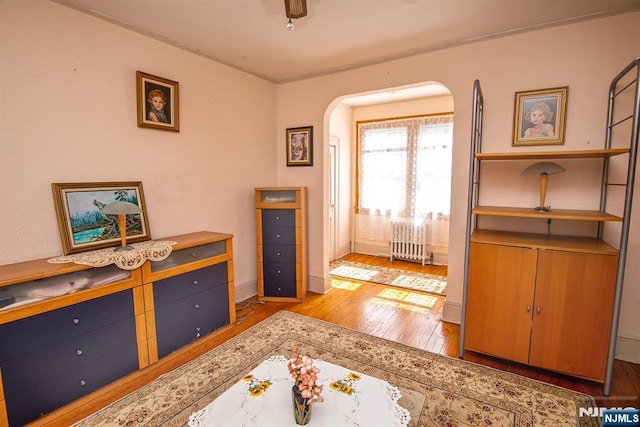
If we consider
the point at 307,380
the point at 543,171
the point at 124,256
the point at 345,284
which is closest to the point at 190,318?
the point at 124,256

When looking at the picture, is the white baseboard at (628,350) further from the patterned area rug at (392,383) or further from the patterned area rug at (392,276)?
the patterned area rug at (392,276)

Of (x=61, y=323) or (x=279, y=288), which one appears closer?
(x=61, y=323)

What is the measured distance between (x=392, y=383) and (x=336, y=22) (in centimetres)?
285

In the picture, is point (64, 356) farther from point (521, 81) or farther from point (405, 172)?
point (405, 172)

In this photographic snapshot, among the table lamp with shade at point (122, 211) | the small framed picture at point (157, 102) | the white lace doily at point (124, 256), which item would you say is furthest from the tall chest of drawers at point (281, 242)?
the table lamp with shade at point (122, 211)

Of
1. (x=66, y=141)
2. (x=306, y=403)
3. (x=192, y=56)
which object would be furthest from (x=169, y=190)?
(x=306, y=403)

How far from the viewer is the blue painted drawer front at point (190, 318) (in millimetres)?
2494

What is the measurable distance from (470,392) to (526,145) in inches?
82.8

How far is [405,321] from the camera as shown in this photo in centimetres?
320

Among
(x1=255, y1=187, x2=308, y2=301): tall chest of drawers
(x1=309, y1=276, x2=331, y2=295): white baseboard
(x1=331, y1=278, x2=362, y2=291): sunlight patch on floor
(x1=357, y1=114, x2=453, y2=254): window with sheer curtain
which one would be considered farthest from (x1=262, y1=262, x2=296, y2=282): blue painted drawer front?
(x1=357, y1=114, x2=453, y2=254): window with sheer curtain

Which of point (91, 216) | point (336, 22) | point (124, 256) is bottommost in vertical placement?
point (124, 256)

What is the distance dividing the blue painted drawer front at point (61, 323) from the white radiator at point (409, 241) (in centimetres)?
423

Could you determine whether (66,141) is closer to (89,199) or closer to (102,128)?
(102,128)

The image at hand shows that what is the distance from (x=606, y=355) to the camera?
213 cm
